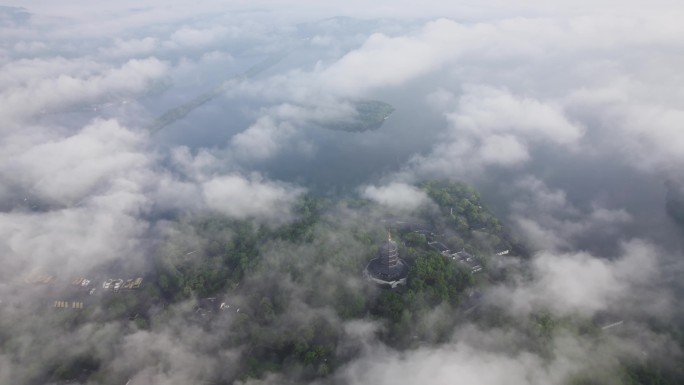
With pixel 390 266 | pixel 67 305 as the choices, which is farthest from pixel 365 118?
pixel 67 305

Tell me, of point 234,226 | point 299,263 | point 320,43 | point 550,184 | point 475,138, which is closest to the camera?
point 299,263

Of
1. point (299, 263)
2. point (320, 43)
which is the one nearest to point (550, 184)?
point (299, 263)

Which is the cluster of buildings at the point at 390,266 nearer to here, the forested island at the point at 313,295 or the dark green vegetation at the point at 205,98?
the forested island at the point at 313,295

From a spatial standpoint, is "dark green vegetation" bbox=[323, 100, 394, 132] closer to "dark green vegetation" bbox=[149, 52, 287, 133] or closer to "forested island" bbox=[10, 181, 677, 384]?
"forested island" bbox=[10, 181, 677, 384]

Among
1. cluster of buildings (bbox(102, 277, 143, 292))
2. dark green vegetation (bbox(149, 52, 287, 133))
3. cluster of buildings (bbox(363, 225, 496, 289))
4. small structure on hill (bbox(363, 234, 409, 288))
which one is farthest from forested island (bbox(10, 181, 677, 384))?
dark green vegetation (bbox(149, 52, 287, 133))

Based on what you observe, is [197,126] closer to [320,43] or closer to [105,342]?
[105,342]

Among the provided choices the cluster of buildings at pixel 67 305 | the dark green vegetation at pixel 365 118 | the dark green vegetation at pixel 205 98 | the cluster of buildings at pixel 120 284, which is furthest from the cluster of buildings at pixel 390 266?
the dark green vegetation at pixel 205 98

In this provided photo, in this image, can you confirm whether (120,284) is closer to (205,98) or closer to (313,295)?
(313,295)
